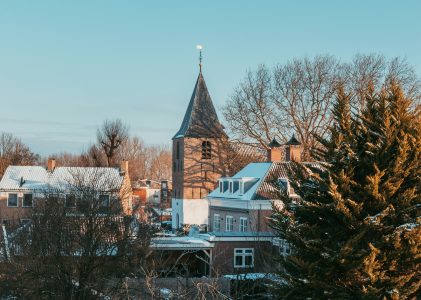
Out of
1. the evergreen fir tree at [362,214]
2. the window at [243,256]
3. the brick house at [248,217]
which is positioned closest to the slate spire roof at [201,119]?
the brick house at [248,217]

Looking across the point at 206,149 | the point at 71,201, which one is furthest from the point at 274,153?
the point at 71,201

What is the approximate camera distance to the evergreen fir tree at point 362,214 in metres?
14.3

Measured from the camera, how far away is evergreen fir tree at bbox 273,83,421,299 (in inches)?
564

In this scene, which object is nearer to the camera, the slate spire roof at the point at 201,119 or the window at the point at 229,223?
the window at the point at 229,223

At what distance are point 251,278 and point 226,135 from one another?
3033 cm

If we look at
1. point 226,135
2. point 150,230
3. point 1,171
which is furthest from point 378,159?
point 1,171

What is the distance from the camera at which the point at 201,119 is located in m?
58.1

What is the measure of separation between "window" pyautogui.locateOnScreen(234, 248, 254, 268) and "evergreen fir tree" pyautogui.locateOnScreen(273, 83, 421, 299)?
1714 cm

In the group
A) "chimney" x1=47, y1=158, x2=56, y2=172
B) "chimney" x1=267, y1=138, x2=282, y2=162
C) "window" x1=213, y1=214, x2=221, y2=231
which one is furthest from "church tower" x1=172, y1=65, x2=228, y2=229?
"chimney" x1=267, y1=138, x2=282, y2=162

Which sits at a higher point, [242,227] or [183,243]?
[242,227]

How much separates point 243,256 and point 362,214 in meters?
18.6

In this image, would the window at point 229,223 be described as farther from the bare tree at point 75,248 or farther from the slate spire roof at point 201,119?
the slate spire roof at point 201,119

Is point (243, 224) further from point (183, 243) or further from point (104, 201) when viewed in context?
point (104, 201)

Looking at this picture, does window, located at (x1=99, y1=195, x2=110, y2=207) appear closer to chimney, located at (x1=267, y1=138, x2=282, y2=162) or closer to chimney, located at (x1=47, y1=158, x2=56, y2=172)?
chimney, located at (x1=267, y1=138, x2=282, y2=162)
